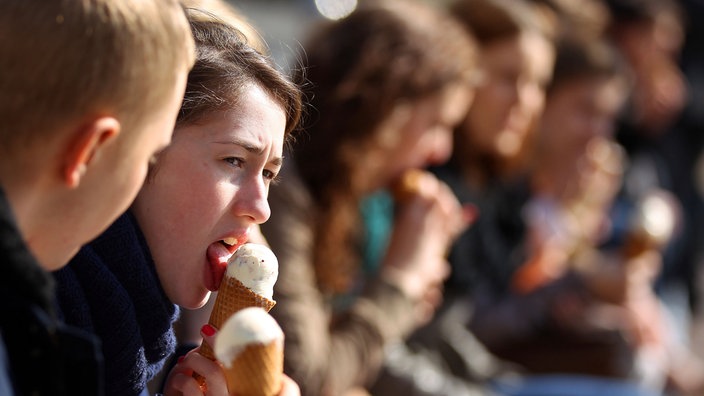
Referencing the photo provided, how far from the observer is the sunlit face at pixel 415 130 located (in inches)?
92.4

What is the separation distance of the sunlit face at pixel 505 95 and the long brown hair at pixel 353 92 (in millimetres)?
563

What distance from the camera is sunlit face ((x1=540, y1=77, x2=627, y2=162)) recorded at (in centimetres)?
351

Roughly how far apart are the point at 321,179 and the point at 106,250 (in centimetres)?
123

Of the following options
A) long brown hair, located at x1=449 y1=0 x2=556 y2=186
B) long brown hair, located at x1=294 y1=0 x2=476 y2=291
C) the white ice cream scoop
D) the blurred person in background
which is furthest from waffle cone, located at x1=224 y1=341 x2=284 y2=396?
long brown hair, located at x1=449 y1=0 x2=556 y2=186

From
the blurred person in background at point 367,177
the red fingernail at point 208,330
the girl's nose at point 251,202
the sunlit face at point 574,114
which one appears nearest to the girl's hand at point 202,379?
the red fingernail at point 208,330

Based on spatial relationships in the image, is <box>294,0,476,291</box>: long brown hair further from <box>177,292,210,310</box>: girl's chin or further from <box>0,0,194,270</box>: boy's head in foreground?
<box>0,0,194,270</box>: boy's head in foreground

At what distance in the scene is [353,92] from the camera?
90.0 inches

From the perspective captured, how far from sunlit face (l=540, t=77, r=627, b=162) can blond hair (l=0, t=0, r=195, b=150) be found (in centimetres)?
279

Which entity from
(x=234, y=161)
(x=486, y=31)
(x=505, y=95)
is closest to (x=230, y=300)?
(x=234, y=161)

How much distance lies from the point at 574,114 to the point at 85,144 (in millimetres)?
2861

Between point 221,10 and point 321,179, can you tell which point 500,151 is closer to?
point 321,179

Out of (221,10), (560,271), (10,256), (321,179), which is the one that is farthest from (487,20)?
(10,256)

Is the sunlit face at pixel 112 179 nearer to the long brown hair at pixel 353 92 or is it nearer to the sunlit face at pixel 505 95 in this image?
the long brown hair at pixel 353 92

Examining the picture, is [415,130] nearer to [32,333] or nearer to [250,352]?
[250,352]
